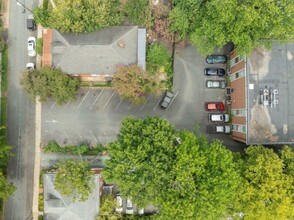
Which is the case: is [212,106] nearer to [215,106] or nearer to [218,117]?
[215,106]

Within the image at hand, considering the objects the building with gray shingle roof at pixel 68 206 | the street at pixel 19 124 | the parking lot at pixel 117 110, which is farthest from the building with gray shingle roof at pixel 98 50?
the building with gray shingle roof at pixel 68 206

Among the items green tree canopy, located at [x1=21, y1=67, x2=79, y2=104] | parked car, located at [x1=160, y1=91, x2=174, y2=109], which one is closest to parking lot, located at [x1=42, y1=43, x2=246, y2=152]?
parked car, located at [x1=160, y1=91, x2=174, y2=109]

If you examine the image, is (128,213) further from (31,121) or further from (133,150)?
(31,121)

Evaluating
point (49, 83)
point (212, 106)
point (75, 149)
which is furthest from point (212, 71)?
point (49, 83)

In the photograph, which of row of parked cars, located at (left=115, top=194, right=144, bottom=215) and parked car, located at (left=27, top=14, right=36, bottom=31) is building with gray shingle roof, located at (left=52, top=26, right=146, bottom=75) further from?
row of parked cars, located at (left=115, top=194, right=144, bottom=215)

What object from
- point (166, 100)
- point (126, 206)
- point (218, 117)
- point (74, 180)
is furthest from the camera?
point (218, 117)

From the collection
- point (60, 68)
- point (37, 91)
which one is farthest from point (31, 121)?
point (60, 68)
